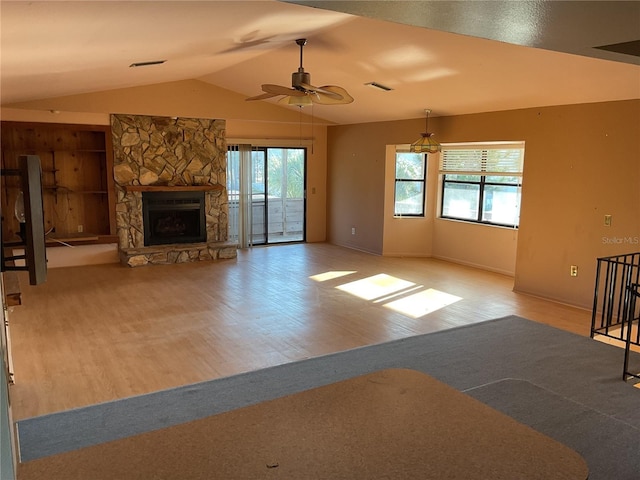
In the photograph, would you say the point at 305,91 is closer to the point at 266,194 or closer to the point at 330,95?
the point at 330,95

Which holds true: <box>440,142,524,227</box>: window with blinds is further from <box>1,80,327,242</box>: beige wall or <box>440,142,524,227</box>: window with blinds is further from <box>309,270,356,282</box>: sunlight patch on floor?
<box>1,80,327,242</box>: beige wall

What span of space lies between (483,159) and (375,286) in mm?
3049

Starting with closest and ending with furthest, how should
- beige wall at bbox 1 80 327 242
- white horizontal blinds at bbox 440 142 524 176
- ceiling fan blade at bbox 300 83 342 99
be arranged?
ceiling fan blade at bbox 300 83 342 99
beige wall at bbox 1 80 327 242
white horizontal blinds at bbox 440 142 524 176

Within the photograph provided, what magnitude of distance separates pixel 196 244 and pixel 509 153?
5.47 meters

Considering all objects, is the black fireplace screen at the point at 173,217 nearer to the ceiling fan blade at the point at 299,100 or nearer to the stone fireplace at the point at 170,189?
the stone fireplace at the point at 170,189

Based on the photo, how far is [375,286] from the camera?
6969mm

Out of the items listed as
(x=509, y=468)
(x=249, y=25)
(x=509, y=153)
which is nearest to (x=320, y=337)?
(x=249, y=25)

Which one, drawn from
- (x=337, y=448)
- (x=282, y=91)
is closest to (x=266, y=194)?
(x=282, y=91)

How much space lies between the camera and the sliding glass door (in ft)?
30.9

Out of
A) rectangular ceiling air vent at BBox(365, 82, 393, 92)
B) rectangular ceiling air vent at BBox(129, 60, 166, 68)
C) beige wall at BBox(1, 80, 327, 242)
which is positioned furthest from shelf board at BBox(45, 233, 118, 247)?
rectangular ceiling air vent at BBox(365, 82, 393, 92)

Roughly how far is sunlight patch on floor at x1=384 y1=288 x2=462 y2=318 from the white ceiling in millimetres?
2663

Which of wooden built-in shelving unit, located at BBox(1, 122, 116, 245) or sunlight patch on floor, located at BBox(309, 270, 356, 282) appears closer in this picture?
sunlight patch on floor, located at BBox(309, 270, 356, 282)

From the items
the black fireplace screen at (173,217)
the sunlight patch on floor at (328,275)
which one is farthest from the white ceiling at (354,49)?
the sunlight patch on floor at (328,275)

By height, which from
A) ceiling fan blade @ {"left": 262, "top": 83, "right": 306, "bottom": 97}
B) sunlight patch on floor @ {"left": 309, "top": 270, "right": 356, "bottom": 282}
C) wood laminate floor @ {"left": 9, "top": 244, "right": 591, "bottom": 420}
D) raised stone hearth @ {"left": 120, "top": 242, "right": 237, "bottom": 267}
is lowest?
wood laminate floor @ {"left": 9, "top": 244, "right": 591, "bottom": 420}
